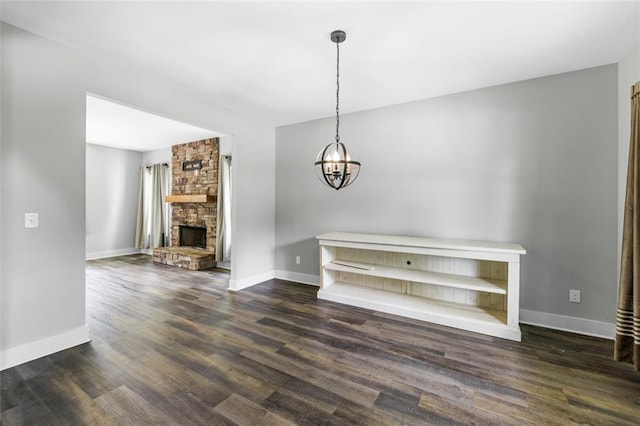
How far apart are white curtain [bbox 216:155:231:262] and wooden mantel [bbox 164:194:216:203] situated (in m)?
0.28

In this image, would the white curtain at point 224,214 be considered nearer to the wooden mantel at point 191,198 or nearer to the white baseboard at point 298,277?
the wooden mantel at point 191,198

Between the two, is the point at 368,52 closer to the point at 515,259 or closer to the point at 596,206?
the point at 515,259

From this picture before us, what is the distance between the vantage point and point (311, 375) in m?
2.01

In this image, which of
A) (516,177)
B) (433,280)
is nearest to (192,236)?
(433,280)

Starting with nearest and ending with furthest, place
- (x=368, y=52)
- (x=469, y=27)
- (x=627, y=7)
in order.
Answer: (x=627, y=7) < (x=469, y=27) < (x=368, y=52)

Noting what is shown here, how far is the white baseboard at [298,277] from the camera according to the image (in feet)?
14.1

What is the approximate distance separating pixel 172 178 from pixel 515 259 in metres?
6.81

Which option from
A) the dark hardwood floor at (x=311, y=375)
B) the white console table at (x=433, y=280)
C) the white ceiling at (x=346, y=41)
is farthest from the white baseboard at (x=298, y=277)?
the white ceiling at (x=346, y=41)

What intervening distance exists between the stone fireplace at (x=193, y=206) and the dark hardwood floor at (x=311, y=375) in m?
2.59

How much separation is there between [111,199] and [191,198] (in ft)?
8.39

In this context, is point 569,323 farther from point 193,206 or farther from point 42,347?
point 193,206

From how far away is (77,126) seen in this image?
2.43 meters

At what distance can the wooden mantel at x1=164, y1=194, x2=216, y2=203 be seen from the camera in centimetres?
568

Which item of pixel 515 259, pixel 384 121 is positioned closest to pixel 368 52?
pixel 384 121
